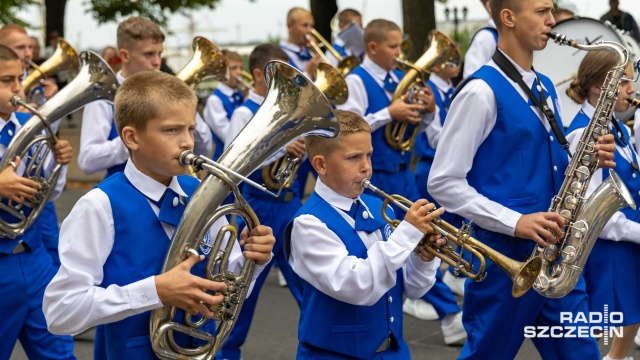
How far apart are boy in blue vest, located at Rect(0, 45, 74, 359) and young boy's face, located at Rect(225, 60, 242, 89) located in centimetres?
390

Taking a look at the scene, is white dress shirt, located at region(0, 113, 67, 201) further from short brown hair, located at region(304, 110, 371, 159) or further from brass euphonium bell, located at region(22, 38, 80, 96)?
brass euphonium bell, located at region(22, 38, 80, 96)

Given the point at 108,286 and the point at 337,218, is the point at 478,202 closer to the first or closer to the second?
the point at 337,218

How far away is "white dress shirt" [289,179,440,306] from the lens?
11.4 ft

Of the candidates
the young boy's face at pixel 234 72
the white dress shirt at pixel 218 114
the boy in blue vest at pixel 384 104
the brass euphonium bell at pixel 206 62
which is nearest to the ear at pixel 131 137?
the brass euphonium bell at pixel 206 62

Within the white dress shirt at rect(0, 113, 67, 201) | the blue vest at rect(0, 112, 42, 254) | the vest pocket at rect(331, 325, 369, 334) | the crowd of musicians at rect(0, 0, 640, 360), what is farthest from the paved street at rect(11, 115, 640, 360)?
the vest pocket at rect(331, 325, 369, 334)

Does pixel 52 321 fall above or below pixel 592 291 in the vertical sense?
above

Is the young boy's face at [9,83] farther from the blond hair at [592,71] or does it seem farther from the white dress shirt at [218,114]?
the white dress shirt at [218,114]

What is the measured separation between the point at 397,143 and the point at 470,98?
102 inches

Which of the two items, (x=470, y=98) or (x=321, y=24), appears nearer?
(x=470, y=98)

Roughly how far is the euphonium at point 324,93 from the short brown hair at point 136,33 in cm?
104

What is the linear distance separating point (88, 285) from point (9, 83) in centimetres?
190

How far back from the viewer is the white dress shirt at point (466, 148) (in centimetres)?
416

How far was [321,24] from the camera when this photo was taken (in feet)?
60.9

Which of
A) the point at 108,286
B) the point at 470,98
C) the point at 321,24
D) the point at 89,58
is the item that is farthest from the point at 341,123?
the point at 321,24
